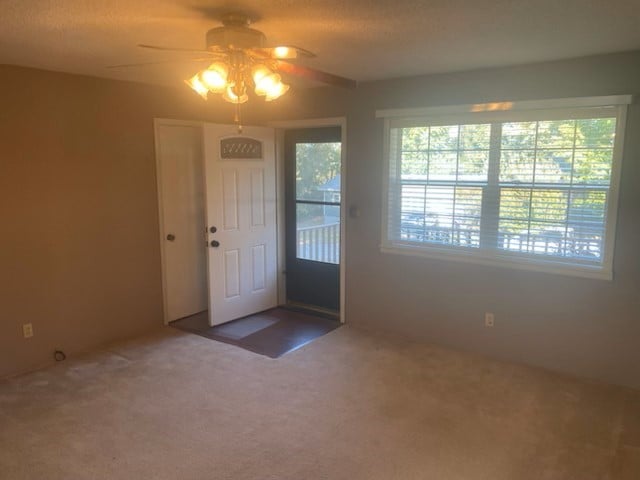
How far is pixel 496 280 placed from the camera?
3.84m

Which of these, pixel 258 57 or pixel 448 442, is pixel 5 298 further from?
pixel 448 442

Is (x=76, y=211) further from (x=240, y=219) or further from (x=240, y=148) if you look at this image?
(x=240, y=148)

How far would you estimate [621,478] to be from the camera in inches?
95.8

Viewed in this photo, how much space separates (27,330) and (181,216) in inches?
63.0

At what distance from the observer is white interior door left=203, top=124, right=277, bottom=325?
4410 mm

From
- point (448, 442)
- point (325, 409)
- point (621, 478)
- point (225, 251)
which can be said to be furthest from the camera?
point (225, 251)

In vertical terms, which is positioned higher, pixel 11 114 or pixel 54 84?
pixel 54 84

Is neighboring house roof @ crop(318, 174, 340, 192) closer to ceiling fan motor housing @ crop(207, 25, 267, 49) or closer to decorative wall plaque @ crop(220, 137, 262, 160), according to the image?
decorative wall plaque @ crop(220, 137, 262, 160)

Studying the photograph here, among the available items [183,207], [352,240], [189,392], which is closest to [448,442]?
[189,392]

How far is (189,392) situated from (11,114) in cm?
230

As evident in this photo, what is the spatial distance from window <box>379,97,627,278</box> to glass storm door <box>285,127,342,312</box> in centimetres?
73

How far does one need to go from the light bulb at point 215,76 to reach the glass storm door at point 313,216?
2273 mm

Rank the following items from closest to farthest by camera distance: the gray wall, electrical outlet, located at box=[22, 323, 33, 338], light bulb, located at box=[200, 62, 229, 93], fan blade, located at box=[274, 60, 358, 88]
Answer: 1. light bulb, located at box=[200, 62, 229, 93]
2. fan blade, located at box=[274, 60, 358, 88]
3. the gray wall
4. electrical outlet, located at box=[22, 323, 33, 338]

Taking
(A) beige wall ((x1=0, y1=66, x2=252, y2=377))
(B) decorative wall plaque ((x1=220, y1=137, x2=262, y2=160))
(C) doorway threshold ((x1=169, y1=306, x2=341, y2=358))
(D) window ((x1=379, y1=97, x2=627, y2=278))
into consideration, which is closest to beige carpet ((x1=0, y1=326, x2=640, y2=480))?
(C) doorway threshold ((x1=169, y1=306, x2=341, y2=358))
